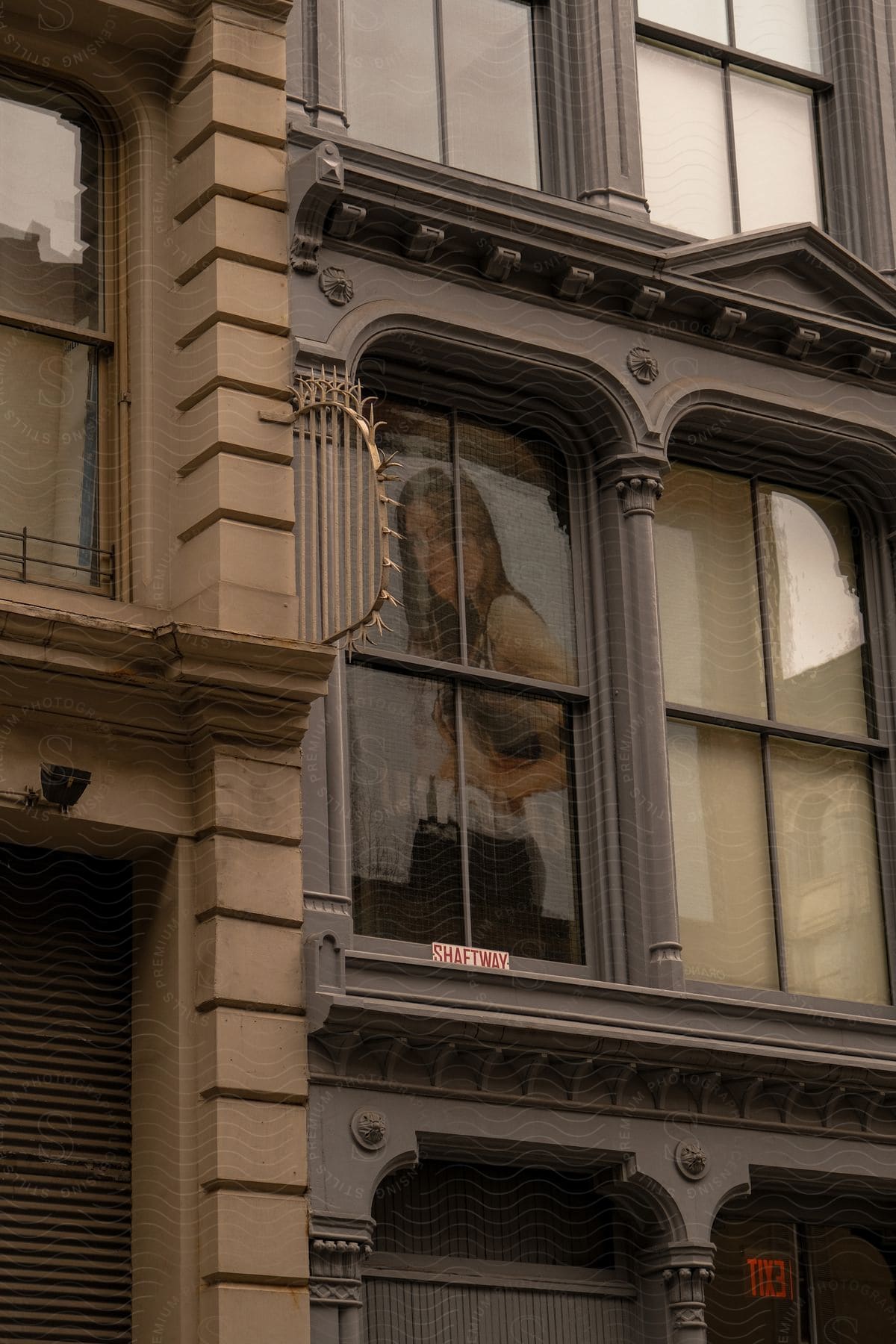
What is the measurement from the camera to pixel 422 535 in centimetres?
1455

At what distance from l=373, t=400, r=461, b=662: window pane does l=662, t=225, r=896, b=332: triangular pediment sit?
2062 mm

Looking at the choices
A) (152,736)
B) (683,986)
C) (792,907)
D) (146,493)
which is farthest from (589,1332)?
(146,493)

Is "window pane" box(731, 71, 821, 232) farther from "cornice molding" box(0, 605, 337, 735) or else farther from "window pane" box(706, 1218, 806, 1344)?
"window pane" box(706, 1218, 806, 1344)

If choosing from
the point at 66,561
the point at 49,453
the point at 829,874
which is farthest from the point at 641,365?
the point at 66,561

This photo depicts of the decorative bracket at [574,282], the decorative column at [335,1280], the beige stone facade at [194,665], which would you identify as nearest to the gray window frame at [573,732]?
the beige stone facade at [194,665]

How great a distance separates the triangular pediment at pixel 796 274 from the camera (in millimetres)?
15625

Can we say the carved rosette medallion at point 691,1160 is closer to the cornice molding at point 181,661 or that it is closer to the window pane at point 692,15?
the cornice molding at point 181,661

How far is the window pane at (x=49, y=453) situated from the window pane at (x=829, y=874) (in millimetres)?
5124

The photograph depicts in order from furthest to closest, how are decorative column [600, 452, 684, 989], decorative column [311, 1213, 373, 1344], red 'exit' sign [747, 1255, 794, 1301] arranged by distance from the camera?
red 'exit' sign [747, 1255, 794, 1301] < decorative column [600, 452, 684, 989] < decorative column [311, 1213, 373, 1344]

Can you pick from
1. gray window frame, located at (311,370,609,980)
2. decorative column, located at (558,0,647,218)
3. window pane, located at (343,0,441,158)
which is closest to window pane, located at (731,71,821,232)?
decorative column, located at (558,0,647,218)

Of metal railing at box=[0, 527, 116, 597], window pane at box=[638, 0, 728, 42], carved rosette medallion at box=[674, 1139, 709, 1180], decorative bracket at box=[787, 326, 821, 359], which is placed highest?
window pane at box=[638, 0, 728, 42]

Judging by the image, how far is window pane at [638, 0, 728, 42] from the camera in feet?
55.9

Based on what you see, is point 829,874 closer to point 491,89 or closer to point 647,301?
point 647,301

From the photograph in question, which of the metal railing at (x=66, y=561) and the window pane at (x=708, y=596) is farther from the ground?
the window pane at (x=708, y=596)
